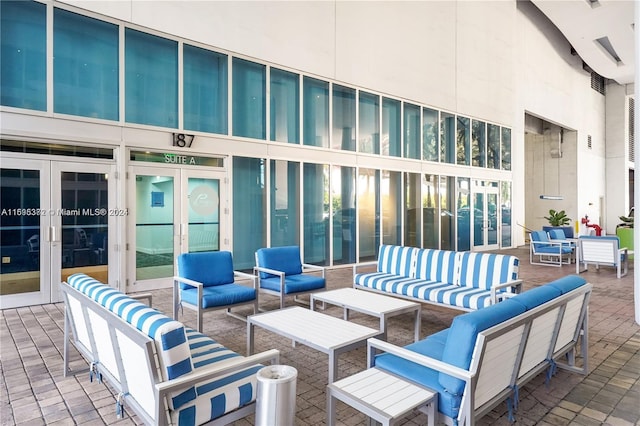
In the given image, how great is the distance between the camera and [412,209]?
11.5 meters

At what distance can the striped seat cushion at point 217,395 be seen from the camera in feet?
6.59

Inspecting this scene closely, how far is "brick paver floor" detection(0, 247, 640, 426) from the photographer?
281 cm

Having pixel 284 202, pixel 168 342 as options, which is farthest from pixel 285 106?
pixel 168 342

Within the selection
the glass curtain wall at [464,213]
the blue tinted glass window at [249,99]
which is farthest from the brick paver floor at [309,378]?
the glass curtain wall at [464,213]

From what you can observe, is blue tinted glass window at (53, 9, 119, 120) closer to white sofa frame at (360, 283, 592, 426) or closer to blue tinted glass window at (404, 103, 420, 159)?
white sofa frame at (360, 283, 592, 426)

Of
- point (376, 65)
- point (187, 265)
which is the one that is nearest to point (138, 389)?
point (187, 265)

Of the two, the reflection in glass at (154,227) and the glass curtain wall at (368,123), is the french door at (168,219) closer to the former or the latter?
the reflection in glass at (154,227)

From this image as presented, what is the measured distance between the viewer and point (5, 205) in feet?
18.6

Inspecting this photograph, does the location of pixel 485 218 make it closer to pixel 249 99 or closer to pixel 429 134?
pixel 429 134

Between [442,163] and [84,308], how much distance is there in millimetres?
11291

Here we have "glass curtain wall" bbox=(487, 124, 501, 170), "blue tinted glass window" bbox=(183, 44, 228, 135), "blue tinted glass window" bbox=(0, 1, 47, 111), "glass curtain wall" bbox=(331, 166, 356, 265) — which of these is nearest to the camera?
"blue tinted glass window" bbox=(0, 1, 47, 111)

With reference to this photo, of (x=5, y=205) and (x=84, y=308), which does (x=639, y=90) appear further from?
(x=5, y=205)

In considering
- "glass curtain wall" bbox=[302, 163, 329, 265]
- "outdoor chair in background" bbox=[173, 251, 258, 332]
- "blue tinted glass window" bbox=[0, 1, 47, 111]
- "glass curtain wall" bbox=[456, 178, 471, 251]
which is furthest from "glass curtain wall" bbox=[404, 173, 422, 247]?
"blue tinted glass window" bbox=[0, 1, 47, 111]

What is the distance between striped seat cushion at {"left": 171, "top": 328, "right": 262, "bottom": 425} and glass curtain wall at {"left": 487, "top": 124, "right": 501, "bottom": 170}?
1372 cm
